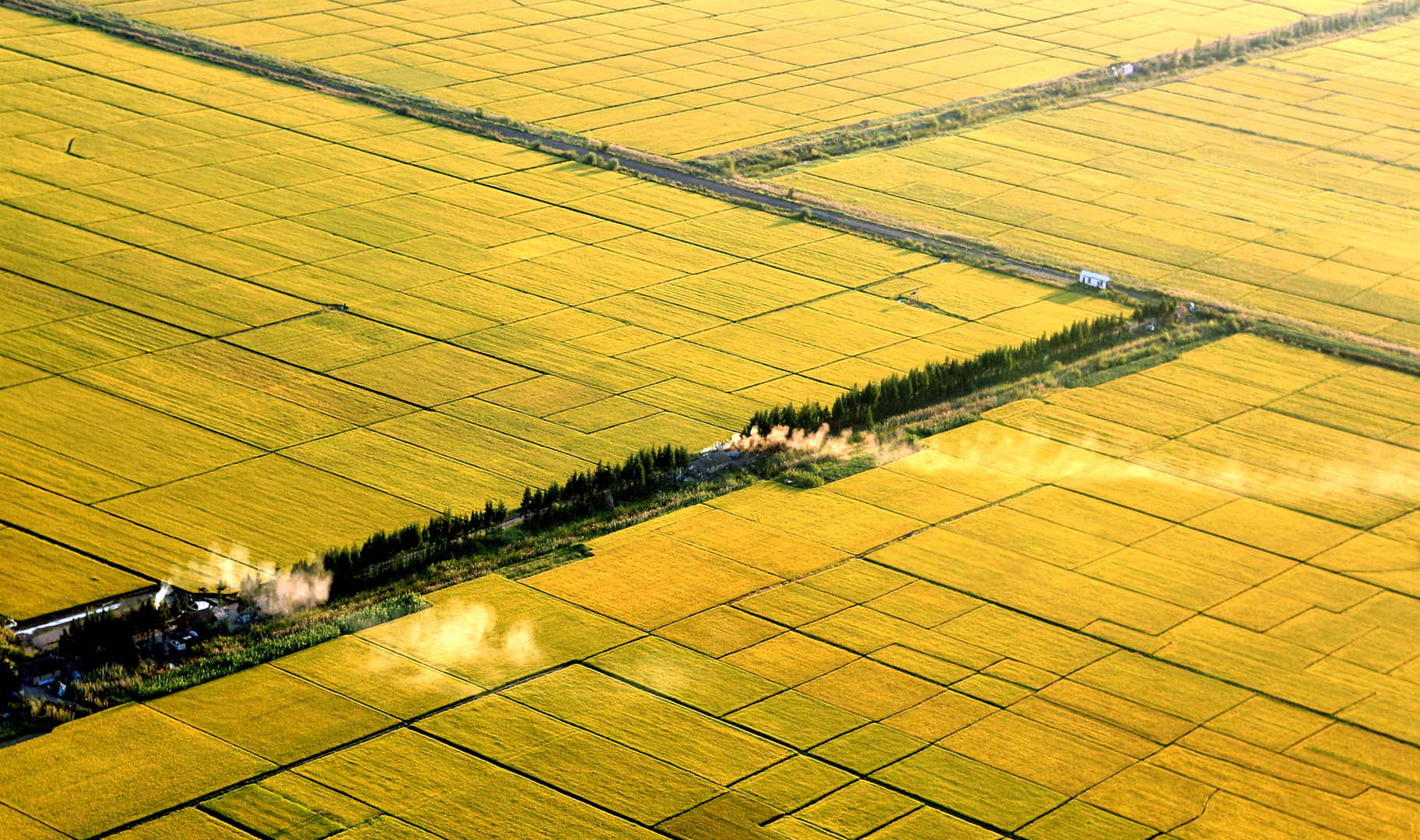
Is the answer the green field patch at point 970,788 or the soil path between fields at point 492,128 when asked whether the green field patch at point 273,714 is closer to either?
the green field patch at point 970,788

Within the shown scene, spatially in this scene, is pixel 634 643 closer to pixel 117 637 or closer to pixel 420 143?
pixel 117 637

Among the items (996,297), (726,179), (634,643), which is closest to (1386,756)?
(634,643)

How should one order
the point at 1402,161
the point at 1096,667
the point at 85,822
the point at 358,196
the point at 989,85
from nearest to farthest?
the point at 85,822
the point at 1096,667
the point at 358,196
the point at 1402,161
the point at 989,85

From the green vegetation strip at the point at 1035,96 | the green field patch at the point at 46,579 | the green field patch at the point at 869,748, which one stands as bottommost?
the green field patch at the point at 869,748

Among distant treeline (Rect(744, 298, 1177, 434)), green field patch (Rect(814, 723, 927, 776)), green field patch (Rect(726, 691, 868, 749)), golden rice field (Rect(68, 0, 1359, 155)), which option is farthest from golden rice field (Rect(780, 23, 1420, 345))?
green field patch (Rect(814, 723, 927, 776))

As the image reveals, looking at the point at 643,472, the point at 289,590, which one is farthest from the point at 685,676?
the point at 643,472

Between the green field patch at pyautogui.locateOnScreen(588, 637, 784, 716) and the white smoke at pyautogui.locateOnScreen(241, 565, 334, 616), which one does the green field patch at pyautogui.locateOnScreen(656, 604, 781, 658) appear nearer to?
the green field patch at pyautogui.locateOnScreen(588, 637, 784, 716)

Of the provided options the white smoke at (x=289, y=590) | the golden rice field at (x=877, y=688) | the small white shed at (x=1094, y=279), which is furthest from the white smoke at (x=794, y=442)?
the small white shed at (x=1094, y=279)
